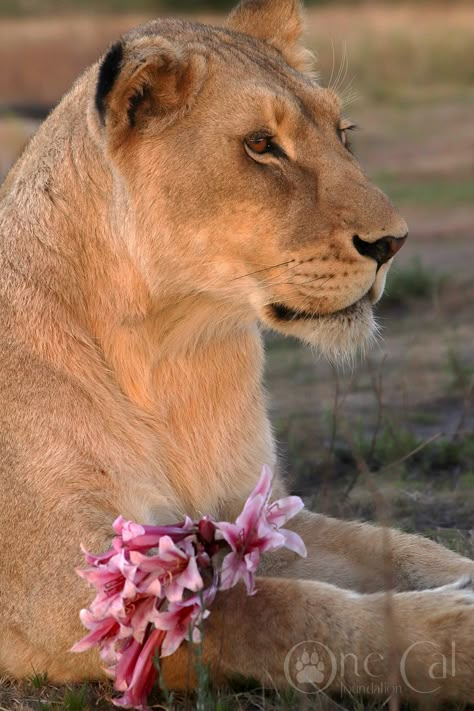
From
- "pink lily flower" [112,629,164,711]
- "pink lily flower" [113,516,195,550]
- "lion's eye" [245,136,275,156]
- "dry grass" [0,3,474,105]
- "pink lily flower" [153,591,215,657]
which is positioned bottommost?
"dry grass" [0,3,474,105]

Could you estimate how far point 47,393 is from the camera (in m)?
3.55

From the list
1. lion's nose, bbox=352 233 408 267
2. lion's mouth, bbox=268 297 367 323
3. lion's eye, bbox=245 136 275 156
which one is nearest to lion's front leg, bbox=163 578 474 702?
lion's mouth, bbox=268 297 367 323

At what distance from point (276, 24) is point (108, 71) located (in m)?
1.01

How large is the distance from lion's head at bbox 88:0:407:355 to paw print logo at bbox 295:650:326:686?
2.97 ft

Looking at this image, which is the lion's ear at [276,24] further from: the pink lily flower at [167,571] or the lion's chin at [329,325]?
the pink lily flower at [167,571]

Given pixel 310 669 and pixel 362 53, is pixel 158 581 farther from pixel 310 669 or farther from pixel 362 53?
pixel 362 53

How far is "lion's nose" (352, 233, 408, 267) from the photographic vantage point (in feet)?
11.3

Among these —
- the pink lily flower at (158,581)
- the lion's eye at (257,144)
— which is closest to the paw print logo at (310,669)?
the pink lily flower at (158,581)

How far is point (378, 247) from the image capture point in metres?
3.46

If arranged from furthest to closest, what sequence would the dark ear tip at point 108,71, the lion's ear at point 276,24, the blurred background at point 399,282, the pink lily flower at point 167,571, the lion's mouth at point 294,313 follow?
the blurred background at point 399,282 < the lion's ear at point 276,24 < the lion's mouth at point 294,313 < the dark ear tip at point 108,71 < the pink lily flower at point 167,571

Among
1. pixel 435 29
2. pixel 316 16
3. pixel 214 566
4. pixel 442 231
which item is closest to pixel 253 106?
pixel 214 566

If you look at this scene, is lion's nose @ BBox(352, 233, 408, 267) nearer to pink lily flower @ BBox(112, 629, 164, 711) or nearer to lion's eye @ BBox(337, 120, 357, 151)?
lion's eye @ BBox(337, 120, 357, 151)

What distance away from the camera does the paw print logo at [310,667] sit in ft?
9.89

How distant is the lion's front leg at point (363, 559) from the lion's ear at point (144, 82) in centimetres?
131
